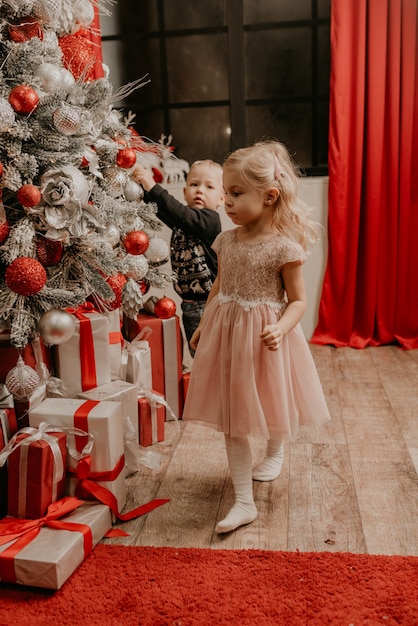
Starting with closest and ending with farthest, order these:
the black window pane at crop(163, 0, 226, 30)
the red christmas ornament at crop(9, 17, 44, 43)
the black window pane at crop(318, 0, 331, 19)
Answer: the red christmas ornament at crop(9, 17, 44, 43) → the black window pane at crop(318, 0, 331, 19) → the black window pane at crop(163, 0, 226, 30)

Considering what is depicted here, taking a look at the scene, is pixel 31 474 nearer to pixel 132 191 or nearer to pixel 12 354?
pixel 12 354

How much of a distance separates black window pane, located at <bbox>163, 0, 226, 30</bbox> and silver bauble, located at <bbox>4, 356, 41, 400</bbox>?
2552mm

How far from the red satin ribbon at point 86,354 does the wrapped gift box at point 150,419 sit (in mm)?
→ 249

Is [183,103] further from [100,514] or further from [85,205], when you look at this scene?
[100,514]

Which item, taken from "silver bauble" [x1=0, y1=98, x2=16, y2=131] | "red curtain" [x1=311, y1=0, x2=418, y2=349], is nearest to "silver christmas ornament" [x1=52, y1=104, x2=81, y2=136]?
"silver bauble" [x1=0, y1=98, x2=16, y2=131]

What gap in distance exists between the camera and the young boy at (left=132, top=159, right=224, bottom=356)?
2.29 metres

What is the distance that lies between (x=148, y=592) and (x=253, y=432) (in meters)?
0.45

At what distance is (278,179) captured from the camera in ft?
5.26

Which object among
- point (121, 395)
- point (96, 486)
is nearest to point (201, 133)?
point (121, 395)

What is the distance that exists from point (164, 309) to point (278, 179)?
30.7 inches

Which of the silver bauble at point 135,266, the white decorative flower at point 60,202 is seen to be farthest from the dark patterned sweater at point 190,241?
the white decorative flower at point 60,202

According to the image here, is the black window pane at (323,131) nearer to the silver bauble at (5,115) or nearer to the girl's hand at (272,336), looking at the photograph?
the girl's hand at (272,336)

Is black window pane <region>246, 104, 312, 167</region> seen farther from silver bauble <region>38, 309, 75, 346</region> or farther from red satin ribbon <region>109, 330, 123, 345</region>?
silver bauble <region>38, 309, 75, 346</region>

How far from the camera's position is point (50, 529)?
4.79 feet
